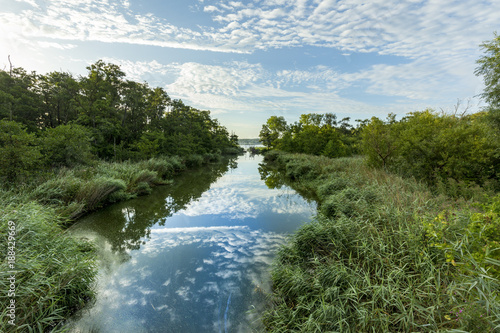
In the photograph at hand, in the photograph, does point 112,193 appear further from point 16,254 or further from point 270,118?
point 270,118

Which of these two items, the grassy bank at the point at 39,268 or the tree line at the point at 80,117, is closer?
the grassy bank at the point at 39,268

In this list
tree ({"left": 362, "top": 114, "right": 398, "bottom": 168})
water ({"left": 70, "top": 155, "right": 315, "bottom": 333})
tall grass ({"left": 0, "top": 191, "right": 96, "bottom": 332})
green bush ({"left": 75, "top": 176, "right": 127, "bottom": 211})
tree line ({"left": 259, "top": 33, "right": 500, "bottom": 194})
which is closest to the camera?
tall grass ({"left": 0, "top": 191, "right": 96, "bottom": 332})

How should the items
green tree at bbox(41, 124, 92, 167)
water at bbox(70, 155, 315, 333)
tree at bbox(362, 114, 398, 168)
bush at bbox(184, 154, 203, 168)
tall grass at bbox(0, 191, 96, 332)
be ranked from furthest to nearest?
bush at bbox(184, 154, 203, 168) < tree at bbox(362, 114, 398, 168) < green tree at bbox(41, 124, 92, 167) < water at bbox(70, 155, 315, 333) < tall grass at bbox(0, 191, 96, 332)

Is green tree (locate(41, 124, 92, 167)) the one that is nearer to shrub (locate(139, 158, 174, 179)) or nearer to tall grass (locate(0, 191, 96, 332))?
shrub (locate(139, 158, 174, 179))

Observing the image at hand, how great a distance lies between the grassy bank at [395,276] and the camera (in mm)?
2100

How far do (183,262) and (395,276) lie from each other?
4.39 m

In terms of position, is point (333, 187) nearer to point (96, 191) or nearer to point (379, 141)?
point (379, 141)

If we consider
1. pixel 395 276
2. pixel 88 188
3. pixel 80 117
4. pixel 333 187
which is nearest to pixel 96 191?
pixel 88 188

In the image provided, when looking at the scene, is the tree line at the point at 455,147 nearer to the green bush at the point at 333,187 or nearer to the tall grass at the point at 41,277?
the green bush at the point at 333,187

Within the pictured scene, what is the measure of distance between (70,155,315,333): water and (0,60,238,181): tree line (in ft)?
11.7

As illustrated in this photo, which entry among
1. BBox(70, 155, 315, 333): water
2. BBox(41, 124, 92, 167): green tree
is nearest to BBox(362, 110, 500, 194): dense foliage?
BBox(70, 155, 315, 333): water

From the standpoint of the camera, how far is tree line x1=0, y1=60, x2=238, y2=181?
8.91 m

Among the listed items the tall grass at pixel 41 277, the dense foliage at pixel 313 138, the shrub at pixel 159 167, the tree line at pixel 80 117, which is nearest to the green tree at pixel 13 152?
the tree line at pixel 80 117

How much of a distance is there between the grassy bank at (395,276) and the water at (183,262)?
74 cm
